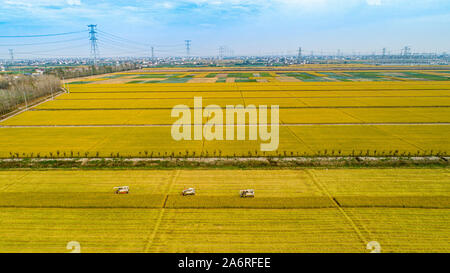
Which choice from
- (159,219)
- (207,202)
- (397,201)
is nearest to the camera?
(159,219)

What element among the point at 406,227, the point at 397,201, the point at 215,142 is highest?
the point at 215,142

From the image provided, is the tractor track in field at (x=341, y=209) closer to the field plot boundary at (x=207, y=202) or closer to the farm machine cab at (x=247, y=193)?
the field plot boundary at (x=207, y=202)

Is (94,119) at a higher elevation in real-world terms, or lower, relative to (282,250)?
higher

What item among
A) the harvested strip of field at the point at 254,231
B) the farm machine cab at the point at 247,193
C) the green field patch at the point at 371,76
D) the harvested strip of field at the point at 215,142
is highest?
the green field patch at the point at 371,76

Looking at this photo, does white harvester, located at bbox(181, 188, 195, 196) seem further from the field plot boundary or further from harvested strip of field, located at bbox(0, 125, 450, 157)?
harvested strip of field, located at bbox(0, 125, 450, 157)

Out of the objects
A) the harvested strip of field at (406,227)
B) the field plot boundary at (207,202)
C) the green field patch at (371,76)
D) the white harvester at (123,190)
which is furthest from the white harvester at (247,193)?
the green field patch at (371,76)

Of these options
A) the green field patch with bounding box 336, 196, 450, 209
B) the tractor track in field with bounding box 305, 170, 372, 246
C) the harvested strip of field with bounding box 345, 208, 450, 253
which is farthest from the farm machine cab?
the harvested strip of field with bounding box 345, 208, 450, 253

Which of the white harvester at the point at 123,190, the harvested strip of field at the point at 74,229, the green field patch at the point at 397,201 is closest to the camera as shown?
the harvested strip of field at the point at 74,229

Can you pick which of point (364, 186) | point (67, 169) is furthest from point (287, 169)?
point (67, 169)

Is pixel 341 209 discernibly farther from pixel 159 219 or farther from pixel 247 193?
pixel 159 219

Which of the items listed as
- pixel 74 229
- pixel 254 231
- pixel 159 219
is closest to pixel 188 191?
pixel 159 219
